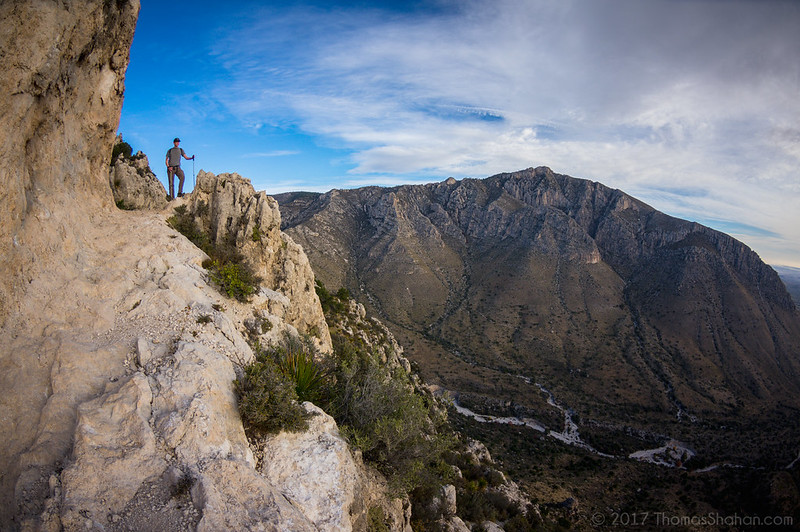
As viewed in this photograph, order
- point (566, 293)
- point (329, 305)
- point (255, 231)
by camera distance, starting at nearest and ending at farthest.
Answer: point (255, 231), point (329, 305), point (566, 293)

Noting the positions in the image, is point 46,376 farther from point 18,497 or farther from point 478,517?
point 478,517

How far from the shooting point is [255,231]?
41.6 feet

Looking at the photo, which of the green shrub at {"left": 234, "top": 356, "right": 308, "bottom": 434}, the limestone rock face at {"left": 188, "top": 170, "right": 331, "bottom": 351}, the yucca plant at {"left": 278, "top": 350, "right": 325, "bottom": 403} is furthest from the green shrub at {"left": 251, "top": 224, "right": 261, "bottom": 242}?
the green shrub at {"left": 234, "top": 356, "right": 308, "bottom": 434}

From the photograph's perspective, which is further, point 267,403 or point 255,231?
point 255,231

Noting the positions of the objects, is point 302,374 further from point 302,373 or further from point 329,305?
point 329,305

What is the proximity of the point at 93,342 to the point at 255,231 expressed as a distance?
7.28 meters

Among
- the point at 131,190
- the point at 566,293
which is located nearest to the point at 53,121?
the point at 131,190

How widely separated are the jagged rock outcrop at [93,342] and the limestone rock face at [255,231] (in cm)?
400

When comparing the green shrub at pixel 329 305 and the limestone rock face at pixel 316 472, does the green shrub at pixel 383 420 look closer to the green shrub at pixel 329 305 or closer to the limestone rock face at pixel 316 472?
the limestone rock face at pixel 316 472

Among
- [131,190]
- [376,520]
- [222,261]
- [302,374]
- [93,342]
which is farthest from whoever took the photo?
[131,190]

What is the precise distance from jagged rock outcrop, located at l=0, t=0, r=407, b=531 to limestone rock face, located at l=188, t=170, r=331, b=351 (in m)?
4.00

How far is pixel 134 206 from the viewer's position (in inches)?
443

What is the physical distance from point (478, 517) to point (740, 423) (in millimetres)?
70096

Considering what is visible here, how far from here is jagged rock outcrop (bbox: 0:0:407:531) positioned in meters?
4.35
